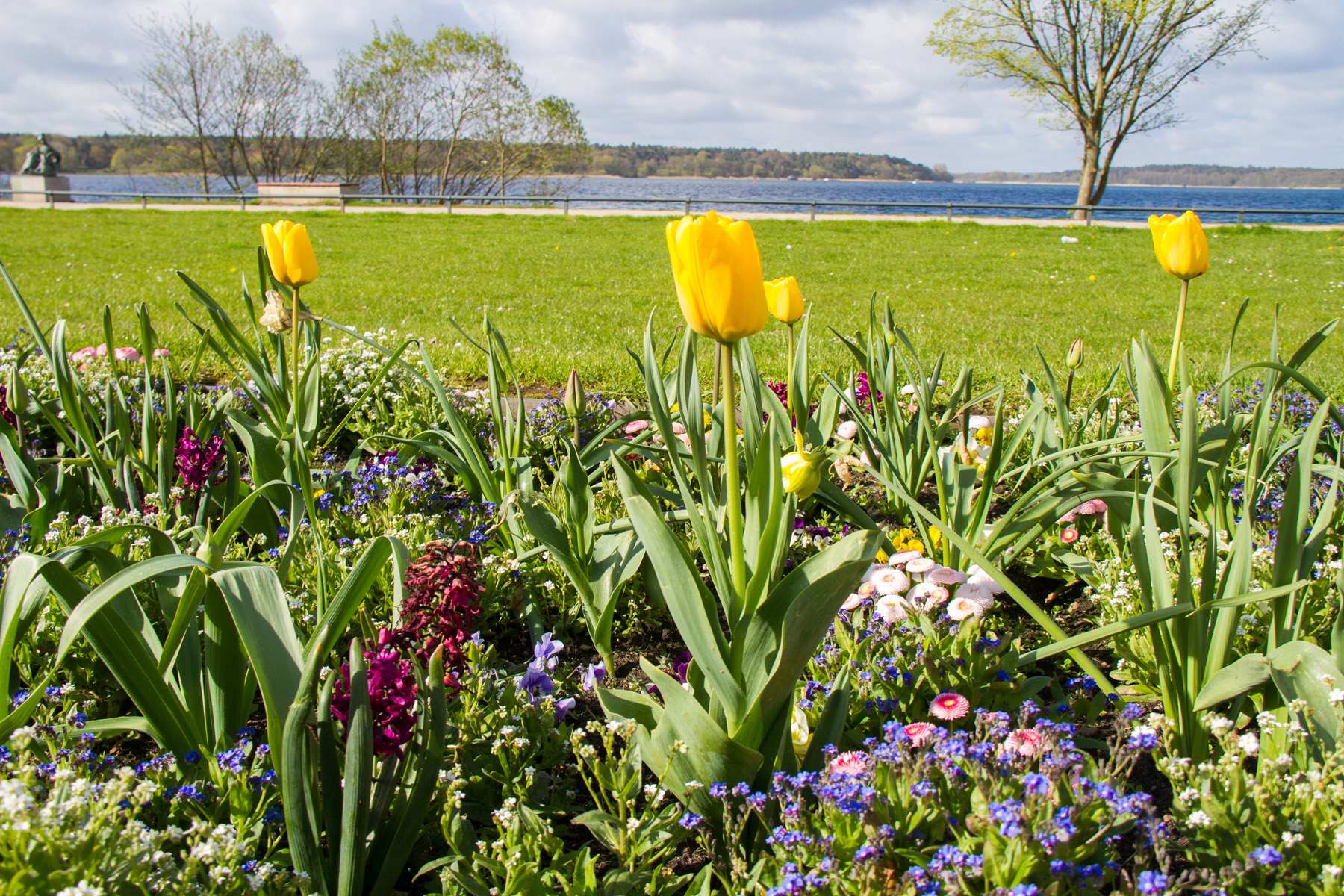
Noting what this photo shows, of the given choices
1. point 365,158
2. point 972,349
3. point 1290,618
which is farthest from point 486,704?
point 365,158

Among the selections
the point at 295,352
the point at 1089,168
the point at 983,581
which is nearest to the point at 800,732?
the point at 983,581

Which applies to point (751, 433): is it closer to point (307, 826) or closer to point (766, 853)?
point (766, 853)

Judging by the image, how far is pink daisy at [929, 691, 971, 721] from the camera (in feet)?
4.48

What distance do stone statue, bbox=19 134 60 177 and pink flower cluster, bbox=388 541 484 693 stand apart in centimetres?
2796

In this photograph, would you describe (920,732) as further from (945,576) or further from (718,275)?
(718,275)

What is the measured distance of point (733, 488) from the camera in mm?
1181

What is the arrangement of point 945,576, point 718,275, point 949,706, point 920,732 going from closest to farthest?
1. point 718,275
2. point 920,732
3. point 949,706
4. point 945,576

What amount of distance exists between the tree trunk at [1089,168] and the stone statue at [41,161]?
90.8 feet

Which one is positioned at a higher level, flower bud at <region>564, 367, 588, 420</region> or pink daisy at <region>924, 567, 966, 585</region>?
flower bud at <region>564, 367, 588, 420</region>

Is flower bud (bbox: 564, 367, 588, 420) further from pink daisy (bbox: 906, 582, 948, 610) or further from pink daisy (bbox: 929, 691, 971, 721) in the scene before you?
pink daisy (bbox: 929, 691, 971, 721)

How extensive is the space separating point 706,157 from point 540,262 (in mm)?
80534

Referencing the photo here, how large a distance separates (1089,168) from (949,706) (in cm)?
2486

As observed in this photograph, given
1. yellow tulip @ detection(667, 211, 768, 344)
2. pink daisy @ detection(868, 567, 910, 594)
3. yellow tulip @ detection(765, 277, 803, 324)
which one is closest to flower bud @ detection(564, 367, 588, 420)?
yellow tulip @ detection(765, 277, 803, 324)

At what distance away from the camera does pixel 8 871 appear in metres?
0.88
